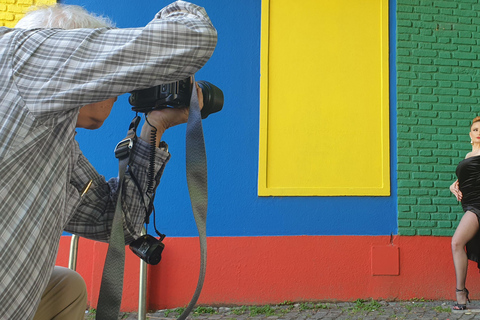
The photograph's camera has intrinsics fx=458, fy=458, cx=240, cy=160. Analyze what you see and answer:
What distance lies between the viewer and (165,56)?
122 centimetres

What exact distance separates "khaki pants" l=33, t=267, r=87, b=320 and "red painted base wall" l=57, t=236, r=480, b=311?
264 centimetres

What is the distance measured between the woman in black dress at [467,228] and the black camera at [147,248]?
3313mm

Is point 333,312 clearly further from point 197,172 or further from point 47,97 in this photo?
point 47,97

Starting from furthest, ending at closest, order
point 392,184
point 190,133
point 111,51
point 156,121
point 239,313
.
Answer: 1. point 392,184
2. point 239,313
3. point 156,121
4. point 190,133
5. point 111,51

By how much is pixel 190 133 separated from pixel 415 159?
368 centimetres

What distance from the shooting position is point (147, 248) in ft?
5.78

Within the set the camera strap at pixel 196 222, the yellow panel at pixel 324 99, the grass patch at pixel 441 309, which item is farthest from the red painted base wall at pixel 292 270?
the camera strap at pixel 196 222

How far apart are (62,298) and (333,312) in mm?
3141

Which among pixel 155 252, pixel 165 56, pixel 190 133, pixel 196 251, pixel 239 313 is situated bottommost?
pixel 239 313

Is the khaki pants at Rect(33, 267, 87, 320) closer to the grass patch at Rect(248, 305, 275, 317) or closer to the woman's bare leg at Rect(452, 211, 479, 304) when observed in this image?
the grass patch at Rect(248, 305, 275, 317)

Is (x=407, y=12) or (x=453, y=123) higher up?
(x=407, y=12)

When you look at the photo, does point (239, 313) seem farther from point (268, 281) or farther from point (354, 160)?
point (354, 160)

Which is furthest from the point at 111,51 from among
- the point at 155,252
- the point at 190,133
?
the point at 155,252

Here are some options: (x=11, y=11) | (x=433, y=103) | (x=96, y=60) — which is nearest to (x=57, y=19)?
(x=96, y=60)
